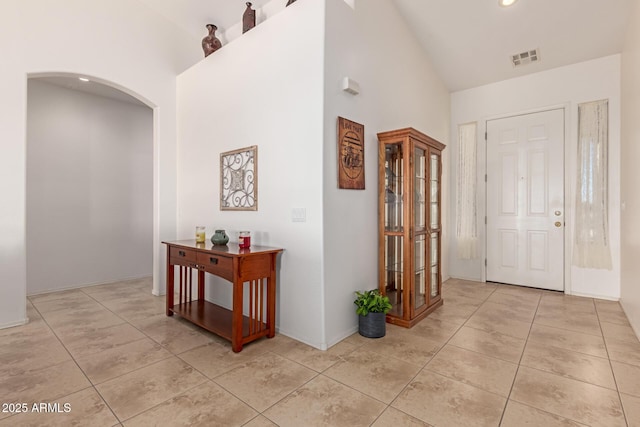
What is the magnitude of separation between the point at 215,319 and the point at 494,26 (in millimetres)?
4491

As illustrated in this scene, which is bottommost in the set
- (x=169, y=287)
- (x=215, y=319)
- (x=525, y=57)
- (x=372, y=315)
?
(x=215, y=319)

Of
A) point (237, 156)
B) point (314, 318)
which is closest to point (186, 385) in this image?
point (314, 318)

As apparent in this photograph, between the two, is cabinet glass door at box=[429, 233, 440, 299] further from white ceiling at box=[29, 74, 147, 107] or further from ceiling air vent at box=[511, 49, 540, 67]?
white ceiling at box=[29, 74, 147, 107]

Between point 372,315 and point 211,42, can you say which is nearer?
point 372,315

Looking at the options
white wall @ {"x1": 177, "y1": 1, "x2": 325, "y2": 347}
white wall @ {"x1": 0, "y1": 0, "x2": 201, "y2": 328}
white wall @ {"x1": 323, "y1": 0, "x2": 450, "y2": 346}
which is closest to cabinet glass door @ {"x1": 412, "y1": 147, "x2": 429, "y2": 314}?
white wall @ {"x1": 323, "y1": 0, "x2": 450, "y2": 346}

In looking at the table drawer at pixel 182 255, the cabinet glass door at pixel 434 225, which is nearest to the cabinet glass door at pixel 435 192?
the cabinet glass door at pixel 434 225

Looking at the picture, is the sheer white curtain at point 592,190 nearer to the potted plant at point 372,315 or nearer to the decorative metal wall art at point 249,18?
the potted plant at point 372,315

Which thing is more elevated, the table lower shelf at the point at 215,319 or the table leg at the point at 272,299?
the table leg at the point at 272,299

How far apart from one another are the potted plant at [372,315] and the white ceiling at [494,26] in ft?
9.08

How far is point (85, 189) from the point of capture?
4641 mm

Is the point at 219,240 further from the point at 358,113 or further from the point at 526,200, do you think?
the point at 526,200

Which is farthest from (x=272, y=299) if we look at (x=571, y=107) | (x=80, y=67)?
(x=571, y=107)

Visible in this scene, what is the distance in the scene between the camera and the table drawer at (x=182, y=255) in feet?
9.61

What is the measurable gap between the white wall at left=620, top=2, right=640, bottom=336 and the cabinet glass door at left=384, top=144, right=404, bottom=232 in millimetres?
2084
